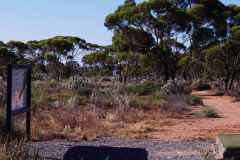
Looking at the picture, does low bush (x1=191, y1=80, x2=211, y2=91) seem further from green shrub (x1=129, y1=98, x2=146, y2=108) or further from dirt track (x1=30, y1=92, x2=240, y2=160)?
dirt track (x1=30, y1=92, x2=240, y2=160)

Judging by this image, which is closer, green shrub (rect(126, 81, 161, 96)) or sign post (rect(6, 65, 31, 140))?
sign post (rect(6, 65, 31, 140))

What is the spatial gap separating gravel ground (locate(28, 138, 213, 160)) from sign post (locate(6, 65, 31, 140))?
2.69ft

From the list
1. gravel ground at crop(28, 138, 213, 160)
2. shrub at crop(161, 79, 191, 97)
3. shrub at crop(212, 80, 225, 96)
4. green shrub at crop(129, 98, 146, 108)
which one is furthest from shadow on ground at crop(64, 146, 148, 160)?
shrub at crop(212, 80, 225, 96)

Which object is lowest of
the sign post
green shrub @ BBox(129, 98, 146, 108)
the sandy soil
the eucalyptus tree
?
the sandy soil

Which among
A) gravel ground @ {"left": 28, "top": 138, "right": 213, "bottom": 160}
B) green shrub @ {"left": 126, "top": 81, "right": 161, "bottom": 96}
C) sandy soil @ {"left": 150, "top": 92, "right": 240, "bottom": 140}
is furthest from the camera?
green shrub @ {"left": 126, "top": 81, "right": 161, "bottom": 96}

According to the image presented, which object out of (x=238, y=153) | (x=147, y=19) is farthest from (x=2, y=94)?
(x=147, y=19)

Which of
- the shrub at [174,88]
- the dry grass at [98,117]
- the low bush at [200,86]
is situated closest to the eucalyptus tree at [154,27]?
the low bush at [200,86]

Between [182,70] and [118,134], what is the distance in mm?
43841

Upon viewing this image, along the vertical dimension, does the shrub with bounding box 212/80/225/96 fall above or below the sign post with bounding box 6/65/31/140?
below

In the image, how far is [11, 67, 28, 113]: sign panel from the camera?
12.5m

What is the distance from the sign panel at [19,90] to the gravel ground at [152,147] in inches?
35.7

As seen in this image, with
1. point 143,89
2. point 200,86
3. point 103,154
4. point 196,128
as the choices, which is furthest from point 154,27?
point 103,154

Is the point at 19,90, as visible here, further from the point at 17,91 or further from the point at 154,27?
the point at 154,27

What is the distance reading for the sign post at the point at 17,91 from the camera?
12180mm
